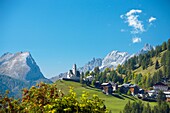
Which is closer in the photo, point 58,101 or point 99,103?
point 58,101

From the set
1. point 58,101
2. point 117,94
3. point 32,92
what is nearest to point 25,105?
point 32,92

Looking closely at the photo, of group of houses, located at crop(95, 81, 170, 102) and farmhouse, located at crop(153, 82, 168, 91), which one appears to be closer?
group of houses, located at crop(95, 81, 170, 102)

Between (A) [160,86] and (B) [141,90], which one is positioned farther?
(A) [160,86]

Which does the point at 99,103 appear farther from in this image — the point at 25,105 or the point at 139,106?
the point at 139,106

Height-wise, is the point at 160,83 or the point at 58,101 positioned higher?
the point at 160,83

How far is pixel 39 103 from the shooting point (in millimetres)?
28188

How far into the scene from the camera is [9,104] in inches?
1128

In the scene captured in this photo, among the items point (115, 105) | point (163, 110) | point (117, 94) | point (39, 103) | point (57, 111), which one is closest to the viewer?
point (57, 111)

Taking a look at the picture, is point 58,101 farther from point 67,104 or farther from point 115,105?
point 115,105

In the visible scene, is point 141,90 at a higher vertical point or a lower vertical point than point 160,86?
lower

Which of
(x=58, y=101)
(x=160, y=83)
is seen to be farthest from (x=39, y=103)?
(x=160, y=83)

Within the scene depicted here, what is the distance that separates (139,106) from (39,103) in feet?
325

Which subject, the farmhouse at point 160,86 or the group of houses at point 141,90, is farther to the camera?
the farmhouse at point 160,86

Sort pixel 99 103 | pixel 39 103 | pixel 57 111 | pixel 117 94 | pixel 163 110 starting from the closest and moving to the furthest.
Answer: pixel 57 111 → pixel 99 103 → pixel 39 103 → pixel 163 110 → pixel 117 94
